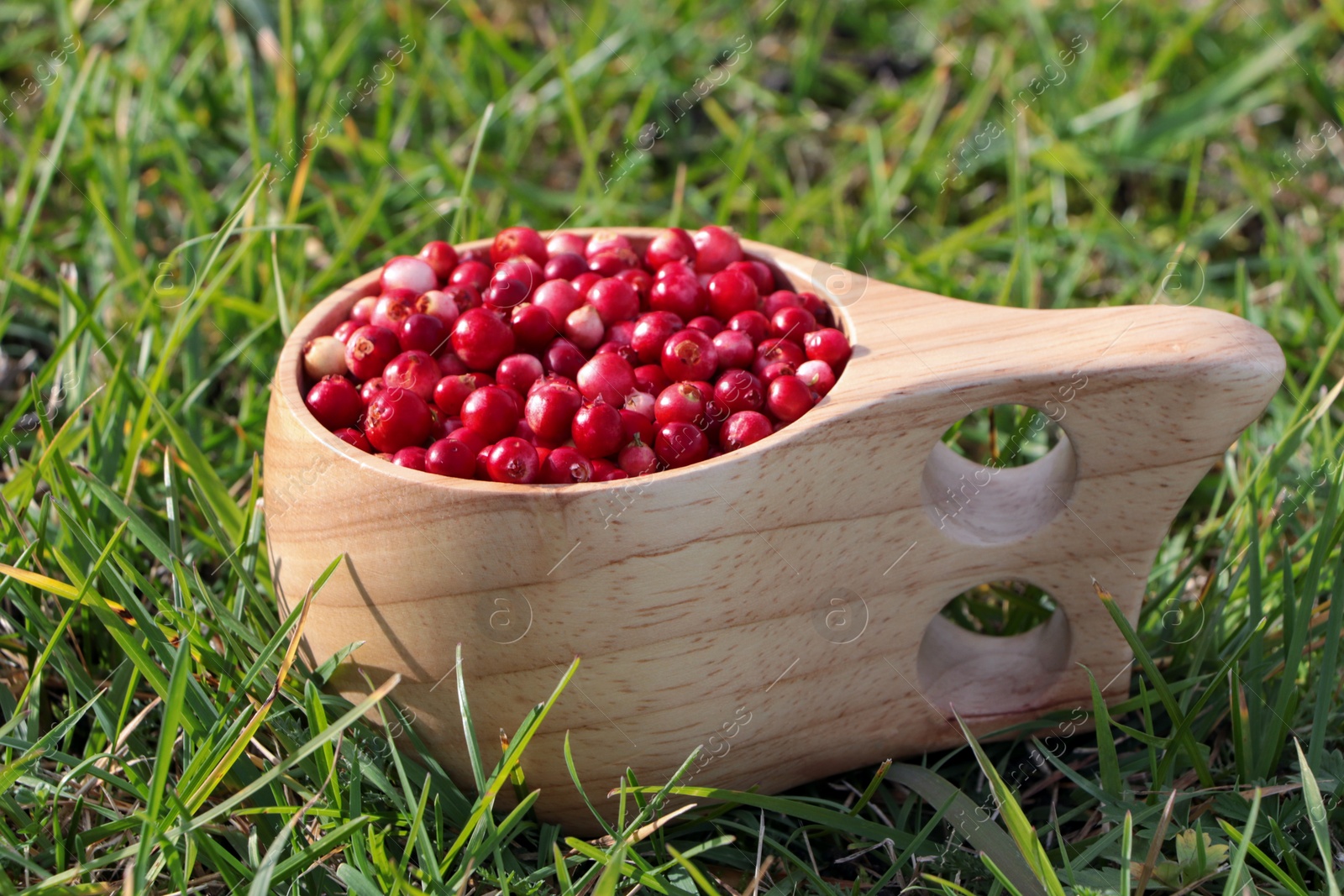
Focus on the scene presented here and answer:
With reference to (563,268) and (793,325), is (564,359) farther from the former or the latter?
(793,325)

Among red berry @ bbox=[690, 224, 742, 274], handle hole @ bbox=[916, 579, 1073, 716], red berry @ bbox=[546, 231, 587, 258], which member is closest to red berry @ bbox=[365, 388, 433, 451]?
red berry @ bbox=[546, 231, 587, 258]

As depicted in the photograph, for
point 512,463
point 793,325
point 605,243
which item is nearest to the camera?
point 512,463

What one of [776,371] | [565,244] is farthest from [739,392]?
[565,244]

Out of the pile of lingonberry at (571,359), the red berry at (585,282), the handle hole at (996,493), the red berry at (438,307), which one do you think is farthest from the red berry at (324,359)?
the handle hole at (996,493)

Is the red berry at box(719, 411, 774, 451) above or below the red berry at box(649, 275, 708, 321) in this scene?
below

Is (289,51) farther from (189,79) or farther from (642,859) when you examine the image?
(642,859)

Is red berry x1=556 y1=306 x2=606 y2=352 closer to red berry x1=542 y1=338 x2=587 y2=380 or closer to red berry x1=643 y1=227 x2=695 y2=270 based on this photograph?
red berry x1=542 y1=338 x2=587 y2=380
